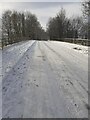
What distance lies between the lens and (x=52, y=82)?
940cm

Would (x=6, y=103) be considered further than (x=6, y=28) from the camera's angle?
No

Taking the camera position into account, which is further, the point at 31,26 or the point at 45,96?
the point at 31,26

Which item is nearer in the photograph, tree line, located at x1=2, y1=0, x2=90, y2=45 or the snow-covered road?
the snow-covered road

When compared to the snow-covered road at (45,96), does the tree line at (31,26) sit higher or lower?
higher

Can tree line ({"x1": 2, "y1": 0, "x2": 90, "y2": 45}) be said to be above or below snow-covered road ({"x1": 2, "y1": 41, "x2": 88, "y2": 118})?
above

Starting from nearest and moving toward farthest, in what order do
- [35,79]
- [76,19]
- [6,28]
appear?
[35,79] → [6,28] → [76,19]

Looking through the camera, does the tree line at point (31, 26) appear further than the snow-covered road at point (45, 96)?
Yes

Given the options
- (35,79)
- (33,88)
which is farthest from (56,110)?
(35,79)

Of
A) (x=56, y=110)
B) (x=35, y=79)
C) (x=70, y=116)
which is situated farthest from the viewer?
(x=35, y=79)

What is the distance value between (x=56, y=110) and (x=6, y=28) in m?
68.5

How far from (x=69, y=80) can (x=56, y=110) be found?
3.74 meters

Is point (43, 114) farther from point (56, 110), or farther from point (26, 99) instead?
point (26, 99)

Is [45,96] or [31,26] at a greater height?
[31,26]

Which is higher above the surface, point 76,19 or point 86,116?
point 76,19
